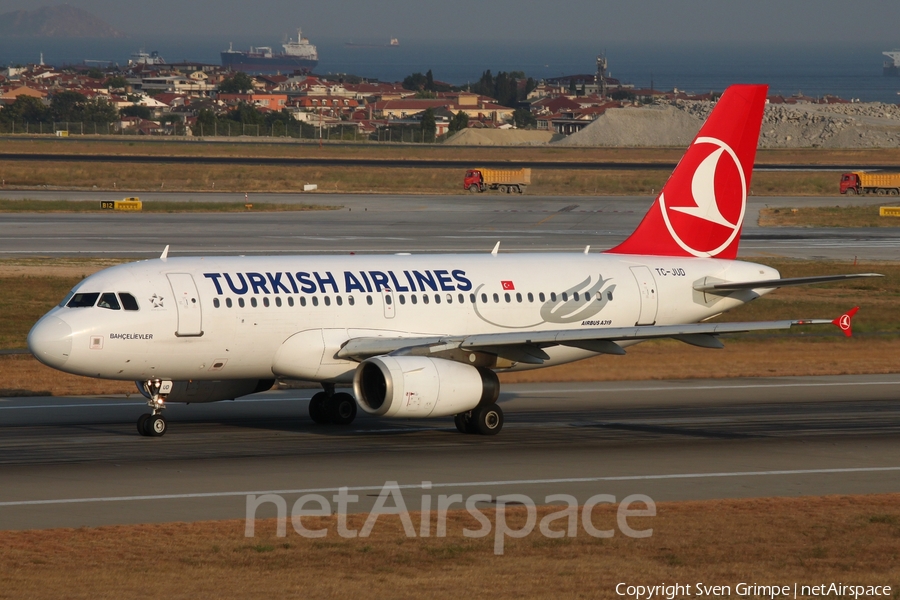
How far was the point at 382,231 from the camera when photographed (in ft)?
282

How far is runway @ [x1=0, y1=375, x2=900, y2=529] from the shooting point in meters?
24.7

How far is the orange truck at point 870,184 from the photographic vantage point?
121438mm

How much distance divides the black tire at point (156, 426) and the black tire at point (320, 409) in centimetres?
445

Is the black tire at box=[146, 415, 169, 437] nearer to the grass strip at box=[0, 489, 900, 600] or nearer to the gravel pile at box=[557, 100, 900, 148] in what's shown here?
the grass strip at box=[0, 489, 900, 600]

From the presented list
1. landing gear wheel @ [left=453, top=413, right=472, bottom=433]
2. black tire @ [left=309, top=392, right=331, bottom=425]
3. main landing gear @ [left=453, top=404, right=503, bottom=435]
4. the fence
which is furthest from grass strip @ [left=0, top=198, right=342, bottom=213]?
the fence

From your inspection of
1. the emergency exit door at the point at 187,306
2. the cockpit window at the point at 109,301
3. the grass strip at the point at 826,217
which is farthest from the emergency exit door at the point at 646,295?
the grass strip at the point at 826,217

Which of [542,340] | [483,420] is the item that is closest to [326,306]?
[483,420]

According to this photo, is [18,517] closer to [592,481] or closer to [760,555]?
[592,481]

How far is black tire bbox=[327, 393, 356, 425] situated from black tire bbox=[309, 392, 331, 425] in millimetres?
108

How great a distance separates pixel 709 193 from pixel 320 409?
550 inches

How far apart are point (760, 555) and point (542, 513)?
435cm

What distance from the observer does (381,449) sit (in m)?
29.7

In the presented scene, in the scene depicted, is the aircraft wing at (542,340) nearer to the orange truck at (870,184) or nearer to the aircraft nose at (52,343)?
the aircraft nose at (52,343)

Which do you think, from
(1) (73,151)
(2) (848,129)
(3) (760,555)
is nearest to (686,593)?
(3) (760,555)
